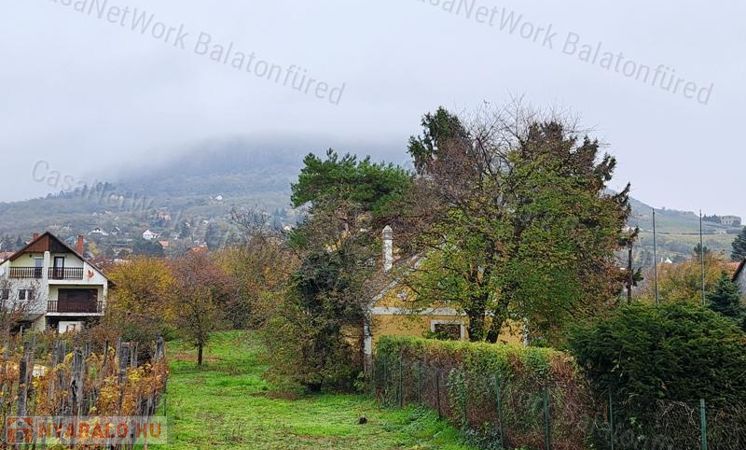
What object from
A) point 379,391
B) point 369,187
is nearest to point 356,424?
point 379,391

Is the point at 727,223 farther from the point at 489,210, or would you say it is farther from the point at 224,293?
the point at 489,210

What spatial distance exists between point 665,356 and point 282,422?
1064 cm

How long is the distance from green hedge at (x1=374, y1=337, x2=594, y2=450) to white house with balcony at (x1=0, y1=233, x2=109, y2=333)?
134ft

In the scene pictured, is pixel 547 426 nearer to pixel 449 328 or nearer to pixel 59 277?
pixel 449 328

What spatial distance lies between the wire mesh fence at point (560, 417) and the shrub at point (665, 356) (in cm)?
16

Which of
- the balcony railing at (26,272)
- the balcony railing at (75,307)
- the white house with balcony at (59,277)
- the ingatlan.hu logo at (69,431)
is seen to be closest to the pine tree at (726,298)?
the ingatlan.hu logo at (69,431)

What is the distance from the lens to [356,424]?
16.4m

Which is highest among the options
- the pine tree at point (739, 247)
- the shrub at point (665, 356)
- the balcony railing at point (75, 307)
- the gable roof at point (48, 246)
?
the pine tree at point (739, 247)

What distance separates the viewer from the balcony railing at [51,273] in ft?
169

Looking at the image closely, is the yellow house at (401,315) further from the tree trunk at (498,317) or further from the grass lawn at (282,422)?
the grass lawn at (282,422)

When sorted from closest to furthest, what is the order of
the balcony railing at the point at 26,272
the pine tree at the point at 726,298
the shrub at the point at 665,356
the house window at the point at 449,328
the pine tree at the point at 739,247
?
the shrub at the point at 665,356 → the house window at the point at 449,328 → the pine tree at the point at 726,298 → the balcony railing at the point at 26,272 → the pine tree at the point at 739,247

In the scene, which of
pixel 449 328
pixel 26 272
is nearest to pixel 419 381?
pixel 449 328

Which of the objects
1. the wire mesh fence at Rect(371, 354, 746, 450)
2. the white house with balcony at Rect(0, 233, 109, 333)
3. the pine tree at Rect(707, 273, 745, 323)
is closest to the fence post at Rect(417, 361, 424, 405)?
the wire mesh fence at Rect(371, 354, 746, 450)

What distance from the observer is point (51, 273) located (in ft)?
170
